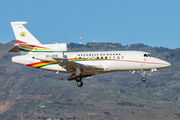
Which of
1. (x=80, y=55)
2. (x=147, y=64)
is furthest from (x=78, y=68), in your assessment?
(x=147, y=64)

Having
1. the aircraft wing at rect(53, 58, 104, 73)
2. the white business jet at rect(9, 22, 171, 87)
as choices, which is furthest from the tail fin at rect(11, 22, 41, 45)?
the aircraft wing at rect(53, 58, 104, 73)

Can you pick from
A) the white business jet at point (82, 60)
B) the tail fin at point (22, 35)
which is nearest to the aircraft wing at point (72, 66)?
the white business jet at point (82, 60)

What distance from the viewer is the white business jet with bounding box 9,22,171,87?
5350 centimetres

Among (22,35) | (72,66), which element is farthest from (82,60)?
(22,35)

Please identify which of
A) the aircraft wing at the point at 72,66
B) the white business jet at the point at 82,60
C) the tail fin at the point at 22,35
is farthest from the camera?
the tail fin at the point at 22,35

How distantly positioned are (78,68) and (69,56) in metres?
2.61

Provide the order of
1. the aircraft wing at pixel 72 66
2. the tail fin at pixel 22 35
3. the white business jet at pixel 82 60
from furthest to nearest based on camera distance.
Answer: the tail fin at pixel 22 35 → the white business jet at pixel 82 60 → the aircraft wing at pixel 72 66

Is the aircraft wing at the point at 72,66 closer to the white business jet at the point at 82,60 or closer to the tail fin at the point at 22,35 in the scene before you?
the white business jet at the point at 82,60

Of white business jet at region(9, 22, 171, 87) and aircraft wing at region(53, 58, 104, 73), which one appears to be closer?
aircraft wing at region(53, 58, 104, 73)

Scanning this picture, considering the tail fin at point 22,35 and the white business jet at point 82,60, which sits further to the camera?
the tail fin at point 22,35

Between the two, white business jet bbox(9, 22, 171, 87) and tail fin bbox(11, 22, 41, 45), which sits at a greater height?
tail fin bbox(11, 22, 41, 45)

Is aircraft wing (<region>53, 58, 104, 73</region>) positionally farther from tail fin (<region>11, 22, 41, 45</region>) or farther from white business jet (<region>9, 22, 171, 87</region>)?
tail fin (<region>11, 22, 41, 45</region>)

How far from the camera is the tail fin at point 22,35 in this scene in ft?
184

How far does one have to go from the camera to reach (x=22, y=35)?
2208 inches
